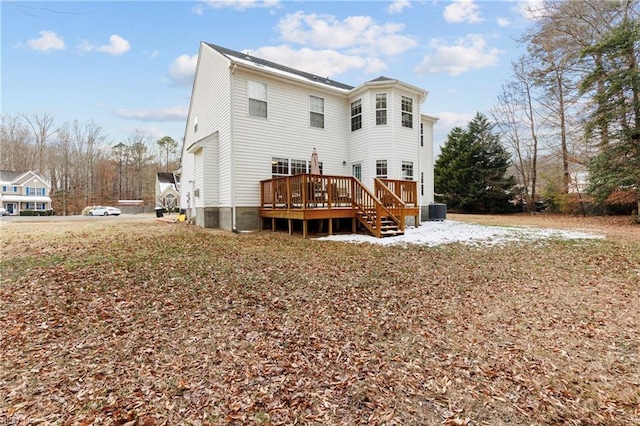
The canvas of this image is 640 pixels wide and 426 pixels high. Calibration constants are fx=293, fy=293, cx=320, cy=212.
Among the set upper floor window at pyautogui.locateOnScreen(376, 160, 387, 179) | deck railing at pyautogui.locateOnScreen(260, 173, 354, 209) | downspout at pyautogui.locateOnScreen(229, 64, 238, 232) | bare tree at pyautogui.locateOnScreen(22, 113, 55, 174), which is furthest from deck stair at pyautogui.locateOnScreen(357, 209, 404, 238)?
bare tree at pyautogui.locateOnScreen(22, 113, 55, 174)

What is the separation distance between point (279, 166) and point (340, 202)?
11.5 ft

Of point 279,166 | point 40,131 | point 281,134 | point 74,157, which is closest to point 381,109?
point 281,134

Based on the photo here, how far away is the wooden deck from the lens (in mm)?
9445

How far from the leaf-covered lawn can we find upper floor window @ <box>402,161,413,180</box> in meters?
8.05

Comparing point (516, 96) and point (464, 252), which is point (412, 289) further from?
point (516, 96)

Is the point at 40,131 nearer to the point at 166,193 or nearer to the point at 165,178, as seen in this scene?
the point at 165,178

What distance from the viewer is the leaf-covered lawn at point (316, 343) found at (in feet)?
6.99

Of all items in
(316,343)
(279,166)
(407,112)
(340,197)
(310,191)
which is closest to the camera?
(316,343)

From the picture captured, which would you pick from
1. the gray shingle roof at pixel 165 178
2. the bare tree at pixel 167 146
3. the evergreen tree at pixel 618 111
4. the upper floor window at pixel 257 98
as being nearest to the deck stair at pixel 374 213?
the upper floor window at pixel 257 98

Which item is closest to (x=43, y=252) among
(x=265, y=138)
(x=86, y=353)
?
(x=86, y=353)

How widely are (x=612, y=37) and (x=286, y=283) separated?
60.3 feet

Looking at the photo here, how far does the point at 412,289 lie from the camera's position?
4.67 meters

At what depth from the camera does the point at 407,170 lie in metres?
13.6

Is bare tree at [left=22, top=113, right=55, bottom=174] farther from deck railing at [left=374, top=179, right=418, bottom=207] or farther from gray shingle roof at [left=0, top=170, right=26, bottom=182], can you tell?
deck railing at [left=374, top=179, right=418, bottom=207]
